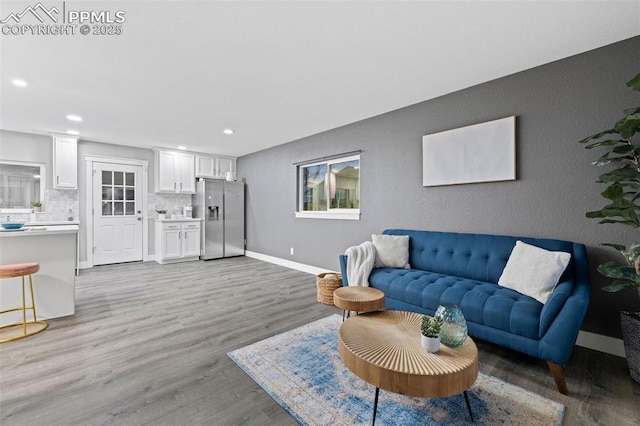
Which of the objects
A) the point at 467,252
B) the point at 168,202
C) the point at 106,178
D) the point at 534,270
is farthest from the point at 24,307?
the point at 534,270

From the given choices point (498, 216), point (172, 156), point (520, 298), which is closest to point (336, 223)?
point (498, 216)

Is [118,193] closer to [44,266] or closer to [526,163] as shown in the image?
[44,266]

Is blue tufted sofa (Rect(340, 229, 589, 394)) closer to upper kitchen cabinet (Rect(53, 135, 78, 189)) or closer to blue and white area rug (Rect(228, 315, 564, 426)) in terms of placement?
blue and white area rug (Rect(228, 315, 564, 426))

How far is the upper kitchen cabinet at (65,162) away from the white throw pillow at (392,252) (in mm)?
5601

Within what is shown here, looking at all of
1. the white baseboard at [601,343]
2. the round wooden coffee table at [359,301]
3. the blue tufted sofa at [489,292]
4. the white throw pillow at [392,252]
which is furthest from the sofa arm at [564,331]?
the white throw pillow at [392,252]

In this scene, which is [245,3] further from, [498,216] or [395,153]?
[498,216]

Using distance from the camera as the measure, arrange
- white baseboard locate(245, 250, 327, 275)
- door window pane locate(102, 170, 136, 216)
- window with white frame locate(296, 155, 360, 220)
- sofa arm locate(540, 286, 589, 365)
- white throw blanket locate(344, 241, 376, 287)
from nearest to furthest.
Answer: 1. sofa arm locate(540, 286, 589, 365)
2. white throw blanket locate(344, 241, 376, 287)
3. window with white frame locate(296, 155, 360, 220)
4. white baseboard locate(245, 250, 327, 275)
5. door window pane locate(102, 170, 136, 216)

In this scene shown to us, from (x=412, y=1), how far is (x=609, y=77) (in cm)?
184

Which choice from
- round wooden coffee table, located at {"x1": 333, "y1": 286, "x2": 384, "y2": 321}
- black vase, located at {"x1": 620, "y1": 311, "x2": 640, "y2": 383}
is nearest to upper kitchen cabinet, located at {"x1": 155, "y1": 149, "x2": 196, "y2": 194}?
round wooden coffee table, located at {"x1": 333, "y1": 286, "x2": 384, "y2": 321}

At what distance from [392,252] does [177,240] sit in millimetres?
4805

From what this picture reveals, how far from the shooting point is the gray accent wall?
225cm

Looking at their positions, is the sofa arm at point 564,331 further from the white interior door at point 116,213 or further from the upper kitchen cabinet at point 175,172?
the white interior door at point 116,213

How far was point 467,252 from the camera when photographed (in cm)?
278

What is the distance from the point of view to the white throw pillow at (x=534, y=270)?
2.05 metres
